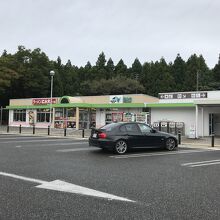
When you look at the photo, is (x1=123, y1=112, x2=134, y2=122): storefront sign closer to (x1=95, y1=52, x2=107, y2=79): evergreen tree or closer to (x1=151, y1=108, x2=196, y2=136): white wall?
(x1=151, y1=108, x2=196, y2=136): white wall

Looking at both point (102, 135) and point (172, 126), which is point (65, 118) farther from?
point (102, 135)

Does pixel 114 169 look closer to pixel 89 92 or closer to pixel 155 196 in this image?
pixel 155 196

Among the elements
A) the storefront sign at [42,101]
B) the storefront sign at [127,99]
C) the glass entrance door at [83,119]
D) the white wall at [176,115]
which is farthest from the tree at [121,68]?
the white wall at [176,115]

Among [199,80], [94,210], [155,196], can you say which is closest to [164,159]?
[155,196]

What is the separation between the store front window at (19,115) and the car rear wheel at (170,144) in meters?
33.3

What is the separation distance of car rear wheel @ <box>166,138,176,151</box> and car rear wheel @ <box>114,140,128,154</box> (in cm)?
244

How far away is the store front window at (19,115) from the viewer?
45.8 meters

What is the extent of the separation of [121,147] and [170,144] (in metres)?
2.93

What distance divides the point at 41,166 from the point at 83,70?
77.9m

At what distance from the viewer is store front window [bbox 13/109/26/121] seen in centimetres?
4581

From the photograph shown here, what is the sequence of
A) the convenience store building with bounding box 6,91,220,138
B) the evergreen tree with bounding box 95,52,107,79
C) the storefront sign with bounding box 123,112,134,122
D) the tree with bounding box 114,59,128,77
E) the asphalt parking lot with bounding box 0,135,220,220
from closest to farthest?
the asphalt parking lot with bounding box 0,135,220,220 → the convenience store building with bounding box 6,91,220,138 → the storefront sign with bounding box 123,112,134,122 → the evergreen tree with bounding box 95,52,107,79 → the tree with bounding box 114,59,128,77

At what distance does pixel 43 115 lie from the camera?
140ft

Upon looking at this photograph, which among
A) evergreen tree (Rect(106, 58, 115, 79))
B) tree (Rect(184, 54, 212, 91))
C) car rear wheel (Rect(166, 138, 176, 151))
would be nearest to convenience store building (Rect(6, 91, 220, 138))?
car rear wheel (Rect(166, 138, 176, 151))

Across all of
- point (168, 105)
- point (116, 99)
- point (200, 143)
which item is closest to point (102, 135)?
point (200, 143)
